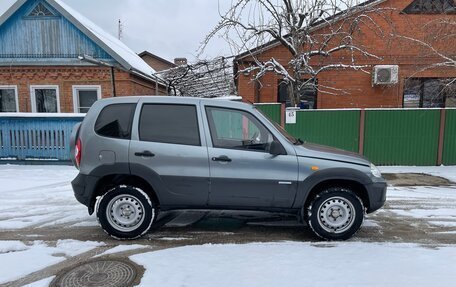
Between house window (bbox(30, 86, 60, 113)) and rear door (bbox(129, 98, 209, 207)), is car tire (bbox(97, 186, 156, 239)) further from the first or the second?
house window (bbox(30, 86, 60, 113))

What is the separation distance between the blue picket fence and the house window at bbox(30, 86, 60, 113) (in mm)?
3571

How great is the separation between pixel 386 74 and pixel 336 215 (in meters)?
10.5

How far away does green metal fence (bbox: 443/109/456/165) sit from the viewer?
32.1ft

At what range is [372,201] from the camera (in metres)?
4.23

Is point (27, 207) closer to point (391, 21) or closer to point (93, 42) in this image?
point (93, 42)

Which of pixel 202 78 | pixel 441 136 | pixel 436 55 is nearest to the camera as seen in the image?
pixel 441 136

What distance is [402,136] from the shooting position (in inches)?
394

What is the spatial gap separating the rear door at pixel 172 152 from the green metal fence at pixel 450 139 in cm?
915

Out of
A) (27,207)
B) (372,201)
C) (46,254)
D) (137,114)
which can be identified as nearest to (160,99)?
(137,114)

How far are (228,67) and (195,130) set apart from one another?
1029 centimetres

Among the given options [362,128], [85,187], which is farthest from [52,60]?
[362,128]

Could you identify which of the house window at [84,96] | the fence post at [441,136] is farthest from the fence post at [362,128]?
the house window at [84,96]

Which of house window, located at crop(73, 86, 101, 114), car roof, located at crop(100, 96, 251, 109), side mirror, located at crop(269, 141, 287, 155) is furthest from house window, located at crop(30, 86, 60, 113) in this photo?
side mirror, located at crop(269, 141, 287, 155)

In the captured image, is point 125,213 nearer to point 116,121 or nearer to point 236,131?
point 116,121
